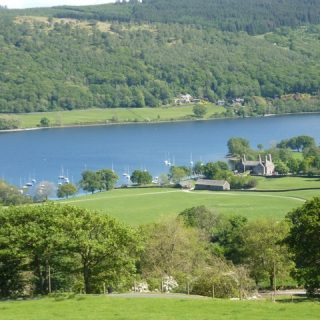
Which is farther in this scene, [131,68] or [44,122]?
[131,68]

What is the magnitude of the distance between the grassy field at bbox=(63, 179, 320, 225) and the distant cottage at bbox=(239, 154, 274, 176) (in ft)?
35.1

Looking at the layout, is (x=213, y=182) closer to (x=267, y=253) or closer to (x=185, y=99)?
(x=267, y=253)

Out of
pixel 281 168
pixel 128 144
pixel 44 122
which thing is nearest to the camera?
pixel 281 168

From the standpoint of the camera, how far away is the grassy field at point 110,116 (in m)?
134

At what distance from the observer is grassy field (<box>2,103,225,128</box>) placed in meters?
134

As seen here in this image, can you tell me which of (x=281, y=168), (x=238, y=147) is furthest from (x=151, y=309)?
(x=238, y=147)

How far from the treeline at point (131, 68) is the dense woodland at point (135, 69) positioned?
0.62ft

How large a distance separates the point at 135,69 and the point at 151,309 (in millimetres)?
163683

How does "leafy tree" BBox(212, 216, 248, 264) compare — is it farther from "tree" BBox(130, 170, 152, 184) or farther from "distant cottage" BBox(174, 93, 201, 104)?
"distant cottage" BBox(174, 93, 201, 104)

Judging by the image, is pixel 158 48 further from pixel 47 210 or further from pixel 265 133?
pixel 47 210

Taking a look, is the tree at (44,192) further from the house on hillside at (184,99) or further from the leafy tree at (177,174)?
the house on hillside at (184,99)

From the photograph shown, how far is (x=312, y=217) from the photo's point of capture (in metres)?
18.9

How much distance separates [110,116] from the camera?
140125 millimetres

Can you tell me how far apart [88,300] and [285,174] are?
53411 mm
